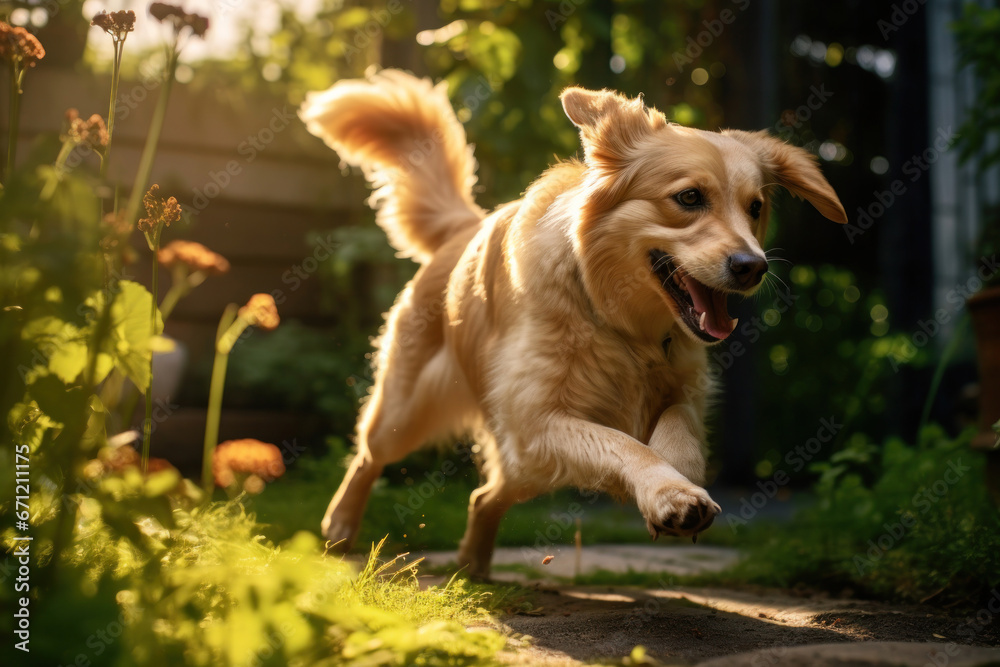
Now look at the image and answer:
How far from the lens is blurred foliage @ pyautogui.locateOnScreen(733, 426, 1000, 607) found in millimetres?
2885

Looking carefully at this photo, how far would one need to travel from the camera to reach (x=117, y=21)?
2166mm

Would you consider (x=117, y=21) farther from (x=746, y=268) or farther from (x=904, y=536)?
(x=904, y=536)

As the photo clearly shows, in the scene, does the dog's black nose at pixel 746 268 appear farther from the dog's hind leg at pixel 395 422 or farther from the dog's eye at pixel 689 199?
the dog's hind leg at pixel 395 422

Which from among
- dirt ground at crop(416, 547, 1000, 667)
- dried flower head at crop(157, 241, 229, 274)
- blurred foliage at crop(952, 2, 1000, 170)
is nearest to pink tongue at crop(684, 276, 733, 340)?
dirt ground at crop(416, 547, 1000, 667)

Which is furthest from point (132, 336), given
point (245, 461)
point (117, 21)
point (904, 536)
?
point (904, 536)

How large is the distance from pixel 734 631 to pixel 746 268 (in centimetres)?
104

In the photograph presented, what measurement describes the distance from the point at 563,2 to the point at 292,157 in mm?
2521

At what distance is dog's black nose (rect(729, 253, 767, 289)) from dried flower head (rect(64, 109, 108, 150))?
1760 millimetres

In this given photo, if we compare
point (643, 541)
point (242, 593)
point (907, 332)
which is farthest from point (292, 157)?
point (242, 593)

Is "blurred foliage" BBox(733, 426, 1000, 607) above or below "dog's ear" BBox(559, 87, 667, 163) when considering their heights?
below

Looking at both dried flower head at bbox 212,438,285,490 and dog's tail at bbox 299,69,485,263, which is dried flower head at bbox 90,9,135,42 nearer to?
dried flower head at bbox 212,438,285,490

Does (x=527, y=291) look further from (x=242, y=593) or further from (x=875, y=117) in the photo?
(x=875, y=117)

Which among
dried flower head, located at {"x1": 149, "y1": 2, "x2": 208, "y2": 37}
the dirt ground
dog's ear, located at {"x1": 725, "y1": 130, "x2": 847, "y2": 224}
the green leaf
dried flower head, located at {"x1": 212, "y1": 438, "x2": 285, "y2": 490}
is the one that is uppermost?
dried flower head, located at {"x1": 149, "y1": 2, "x2": 208, "y2": 37}

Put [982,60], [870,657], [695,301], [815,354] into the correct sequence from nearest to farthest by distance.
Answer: [870,657] < [695,301] < [982,60] < [815,354]
